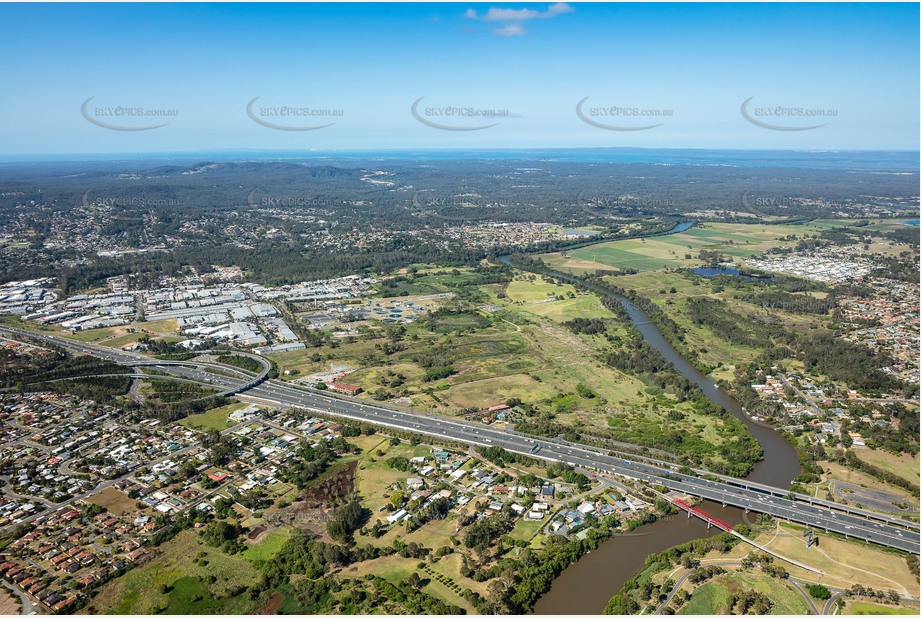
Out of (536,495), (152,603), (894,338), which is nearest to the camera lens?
(152,603)

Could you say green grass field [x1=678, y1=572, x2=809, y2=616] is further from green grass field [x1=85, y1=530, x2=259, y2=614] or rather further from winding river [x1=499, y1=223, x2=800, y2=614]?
green grass field [x1=85, y1=530, x2=259, y2=614]

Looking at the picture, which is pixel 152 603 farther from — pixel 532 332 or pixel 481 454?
pixel 532 332

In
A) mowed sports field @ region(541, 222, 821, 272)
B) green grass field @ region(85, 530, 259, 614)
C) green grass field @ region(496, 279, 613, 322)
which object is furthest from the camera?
mowed sports field @ region(541, 222, 821, 272)

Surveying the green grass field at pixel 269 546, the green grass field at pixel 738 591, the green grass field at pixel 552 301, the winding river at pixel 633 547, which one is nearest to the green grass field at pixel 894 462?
the winding river at pixel 633 547

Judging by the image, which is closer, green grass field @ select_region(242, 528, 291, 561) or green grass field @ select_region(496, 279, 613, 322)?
green grass field @ select_region(242, 528, 291, 561)

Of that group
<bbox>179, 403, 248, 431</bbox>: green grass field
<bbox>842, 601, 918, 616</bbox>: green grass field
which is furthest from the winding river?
<bbox>179, 403, 248, 431</bbox>: green grass field

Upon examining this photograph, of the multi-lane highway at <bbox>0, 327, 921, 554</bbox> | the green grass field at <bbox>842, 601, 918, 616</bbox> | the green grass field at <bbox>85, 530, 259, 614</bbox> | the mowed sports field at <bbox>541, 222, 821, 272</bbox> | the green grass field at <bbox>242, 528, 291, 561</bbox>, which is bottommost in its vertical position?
the green grass field at <bbox>842, 601, 918, 616</bbox>

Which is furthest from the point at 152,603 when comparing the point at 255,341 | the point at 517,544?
the point at 255,341

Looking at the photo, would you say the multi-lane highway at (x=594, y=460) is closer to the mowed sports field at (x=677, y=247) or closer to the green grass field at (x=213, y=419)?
the green grass field at (x=213, y=419)
